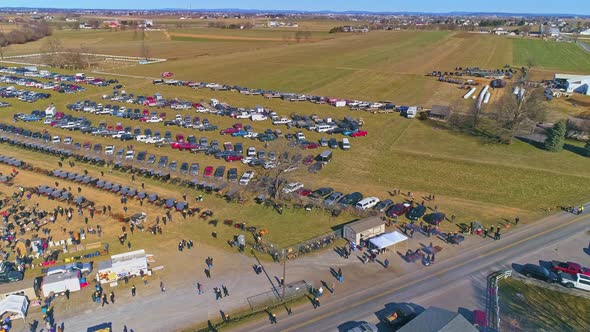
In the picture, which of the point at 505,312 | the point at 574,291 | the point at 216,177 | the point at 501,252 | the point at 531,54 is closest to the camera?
the point at 505,312

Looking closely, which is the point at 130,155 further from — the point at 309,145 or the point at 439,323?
the point at 439,323

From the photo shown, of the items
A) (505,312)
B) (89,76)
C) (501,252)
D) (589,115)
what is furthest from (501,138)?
(89,76)

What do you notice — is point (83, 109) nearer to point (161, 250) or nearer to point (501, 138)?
point (161, 250)

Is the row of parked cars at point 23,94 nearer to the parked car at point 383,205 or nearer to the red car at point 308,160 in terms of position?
the red car at point 308,160

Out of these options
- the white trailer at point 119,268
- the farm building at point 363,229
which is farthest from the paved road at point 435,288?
the white trailer at point 119,268

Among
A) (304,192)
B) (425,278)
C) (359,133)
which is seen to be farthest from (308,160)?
(425,278)

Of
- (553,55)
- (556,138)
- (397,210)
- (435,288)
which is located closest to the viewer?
(435,288)
